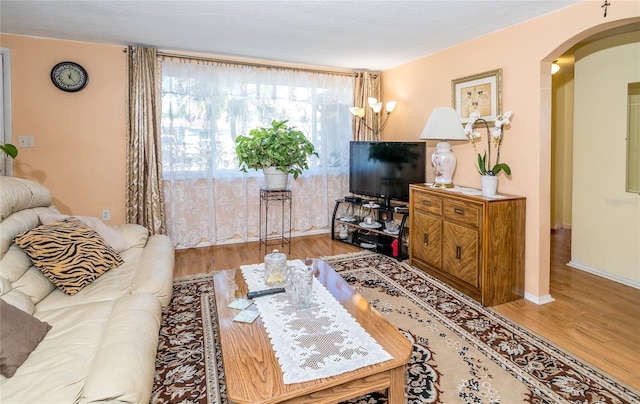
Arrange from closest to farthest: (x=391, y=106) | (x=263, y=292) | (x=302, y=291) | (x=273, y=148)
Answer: (x=302, y=291) < (x=263, y=292) < (x=273, y=148) < (x=391, y=106)

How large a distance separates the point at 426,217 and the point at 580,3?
80.4 inches

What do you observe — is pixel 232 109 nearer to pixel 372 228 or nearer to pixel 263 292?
pixel 372 228

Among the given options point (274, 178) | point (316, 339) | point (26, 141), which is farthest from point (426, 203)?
point (26, 141)

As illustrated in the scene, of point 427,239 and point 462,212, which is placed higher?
point 462,212

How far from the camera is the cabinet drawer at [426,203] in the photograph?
3.42m

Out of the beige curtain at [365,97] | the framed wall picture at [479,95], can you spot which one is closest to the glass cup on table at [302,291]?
the framed wall picture at [479,95]

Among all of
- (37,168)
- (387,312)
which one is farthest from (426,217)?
(37,168)

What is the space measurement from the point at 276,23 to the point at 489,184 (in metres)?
2.32

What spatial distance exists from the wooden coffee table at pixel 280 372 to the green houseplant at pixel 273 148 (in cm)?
241

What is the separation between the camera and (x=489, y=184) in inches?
121

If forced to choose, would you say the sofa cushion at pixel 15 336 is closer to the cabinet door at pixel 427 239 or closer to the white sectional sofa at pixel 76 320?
the white sectional sofa at pixel 76 320

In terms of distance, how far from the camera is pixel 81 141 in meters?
3.93

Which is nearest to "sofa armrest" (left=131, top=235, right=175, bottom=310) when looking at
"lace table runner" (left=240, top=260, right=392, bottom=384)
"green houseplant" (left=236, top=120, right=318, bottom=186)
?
"lace table runner" (left=240, top=260, right=392, bottom=384)

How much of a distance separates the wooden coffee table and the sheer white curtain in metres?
2.79
